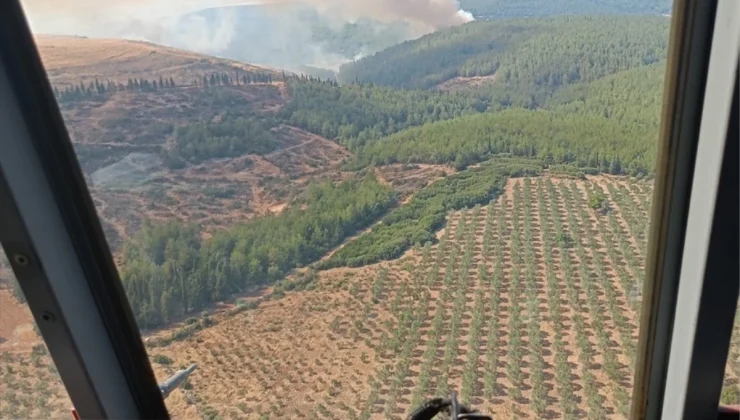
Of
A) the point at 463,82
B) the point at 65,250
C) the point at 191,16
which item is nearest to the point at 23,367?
the point at 65,250

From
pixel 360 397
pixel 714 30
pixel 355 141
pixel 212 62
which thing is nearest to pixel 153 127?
pixel 212 62

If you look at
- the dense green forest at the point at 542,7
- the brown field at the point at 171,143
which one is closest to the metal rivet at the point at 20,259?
the brown field at the point at 171,143

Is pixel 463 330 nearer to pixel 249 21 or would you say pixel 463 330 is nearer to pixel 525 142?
pixel 525 142

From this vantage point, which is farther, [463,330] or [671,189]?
[463,330]

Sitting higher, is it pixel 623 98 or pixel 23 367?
pixel 623 98

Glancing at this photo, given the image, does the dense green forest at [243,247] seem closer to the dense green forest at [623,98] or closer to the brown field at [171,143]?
the brown field at [171,143]

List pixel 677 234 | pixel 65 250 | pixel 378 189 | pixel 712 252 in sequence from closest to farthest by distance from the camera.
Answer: pixel 712 252 < pixel 677 234 < pixel 65 250 < pixel 378 189

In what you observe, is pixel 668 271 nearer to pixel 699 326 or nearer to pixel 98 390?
pixel 699 326
